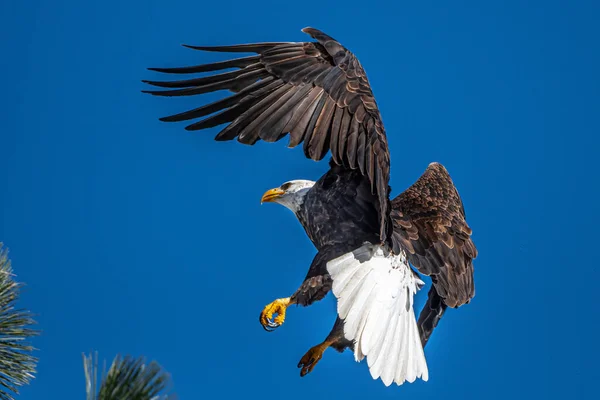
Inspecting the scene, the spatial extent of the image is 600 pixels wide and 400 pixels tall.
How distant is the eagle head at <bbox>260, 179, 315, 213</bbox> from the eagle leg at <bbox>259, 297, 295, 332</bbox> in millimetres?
661

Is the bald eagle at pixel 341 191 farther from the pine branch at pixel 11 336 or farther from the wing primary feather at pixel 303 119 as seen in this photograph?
the pine branch at pixel 11 336

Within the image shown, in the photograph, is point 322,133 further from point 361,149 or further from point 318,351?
point 318,351

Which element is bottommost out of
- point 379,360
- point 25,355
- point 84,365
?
point 84,365

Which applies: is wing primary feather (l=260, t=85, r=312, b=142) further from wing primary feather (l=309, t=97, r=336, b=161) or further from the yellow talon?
the yellow talon

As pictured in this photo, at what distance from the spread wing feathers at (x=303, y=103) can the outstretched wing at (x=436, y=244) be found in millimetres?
463

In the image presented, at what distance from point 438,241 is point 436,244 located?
0.03 meters

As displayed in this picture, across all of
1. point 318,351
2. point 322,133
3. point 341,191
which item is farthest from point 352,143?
point 318,351

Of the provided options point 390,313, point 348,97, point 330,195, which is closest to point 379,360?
point 390,313

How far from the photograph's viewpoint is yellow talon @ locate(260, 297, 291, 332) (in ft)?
14.0

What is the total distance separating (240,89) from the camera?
4.16 metres

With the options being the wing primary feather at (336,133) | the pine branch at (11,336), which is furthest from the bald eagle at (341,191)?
the pine branch at (11,336)

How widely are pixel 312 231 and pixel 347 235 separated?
25 cm

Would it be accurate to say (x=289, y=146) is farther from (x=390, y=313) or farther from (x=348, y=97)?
(x=390, y=313)

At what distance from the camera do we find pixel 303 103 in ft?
13.5
